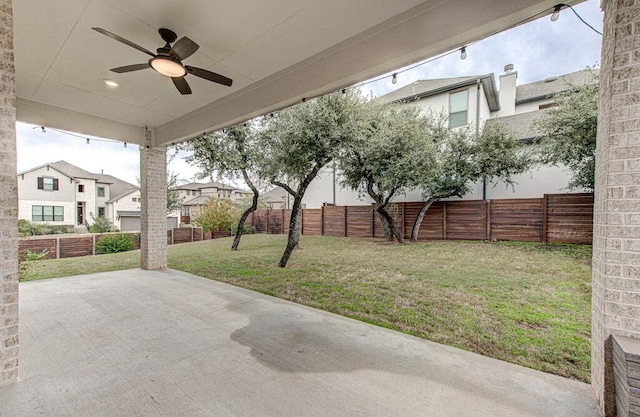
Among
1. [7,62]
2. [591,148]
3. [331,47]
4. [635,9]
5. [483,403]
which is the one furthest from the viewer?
[591,148]

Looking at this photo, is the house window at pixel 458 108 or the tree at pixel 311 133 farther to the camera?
the house window at pixel 458 108

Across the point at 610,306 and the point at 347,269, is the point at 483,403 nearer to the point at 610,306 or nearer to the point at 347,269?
the point at 610,306

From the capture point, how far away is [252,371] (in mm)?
2043

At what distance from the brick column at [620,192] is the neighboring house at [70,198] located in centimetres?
1590

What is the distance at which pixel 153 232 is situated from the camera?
18.5 ft

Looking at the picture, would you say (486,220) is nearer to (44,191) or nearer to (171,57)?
(171,57)

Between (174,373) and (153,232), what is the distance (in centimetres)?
439

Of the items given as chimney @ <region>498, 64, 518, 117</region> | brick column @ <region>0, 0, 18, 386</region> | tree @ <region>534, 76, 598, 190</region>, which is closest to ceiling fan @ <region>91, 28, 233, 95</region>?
brick column @ <region>0, 0, 18, 386</region>

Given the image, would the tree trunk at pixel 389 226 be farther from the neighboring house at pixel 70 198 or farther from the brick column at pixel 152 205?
the neighboring house at pixel 70 198

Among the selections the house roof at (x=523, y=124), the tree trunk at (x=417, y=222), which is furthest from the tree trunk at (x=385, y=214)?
the house roof at (x=523, y=124)

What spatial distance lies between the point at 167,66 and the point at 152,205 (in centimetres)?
389

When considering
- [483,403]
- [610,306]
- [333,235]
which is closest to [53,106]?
[483,403]

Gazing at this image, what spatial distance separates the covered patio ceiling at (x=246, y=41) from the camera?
223cm

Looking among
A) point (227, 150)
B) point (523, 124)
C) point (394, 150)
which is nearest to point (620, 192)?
point (394, 150)
